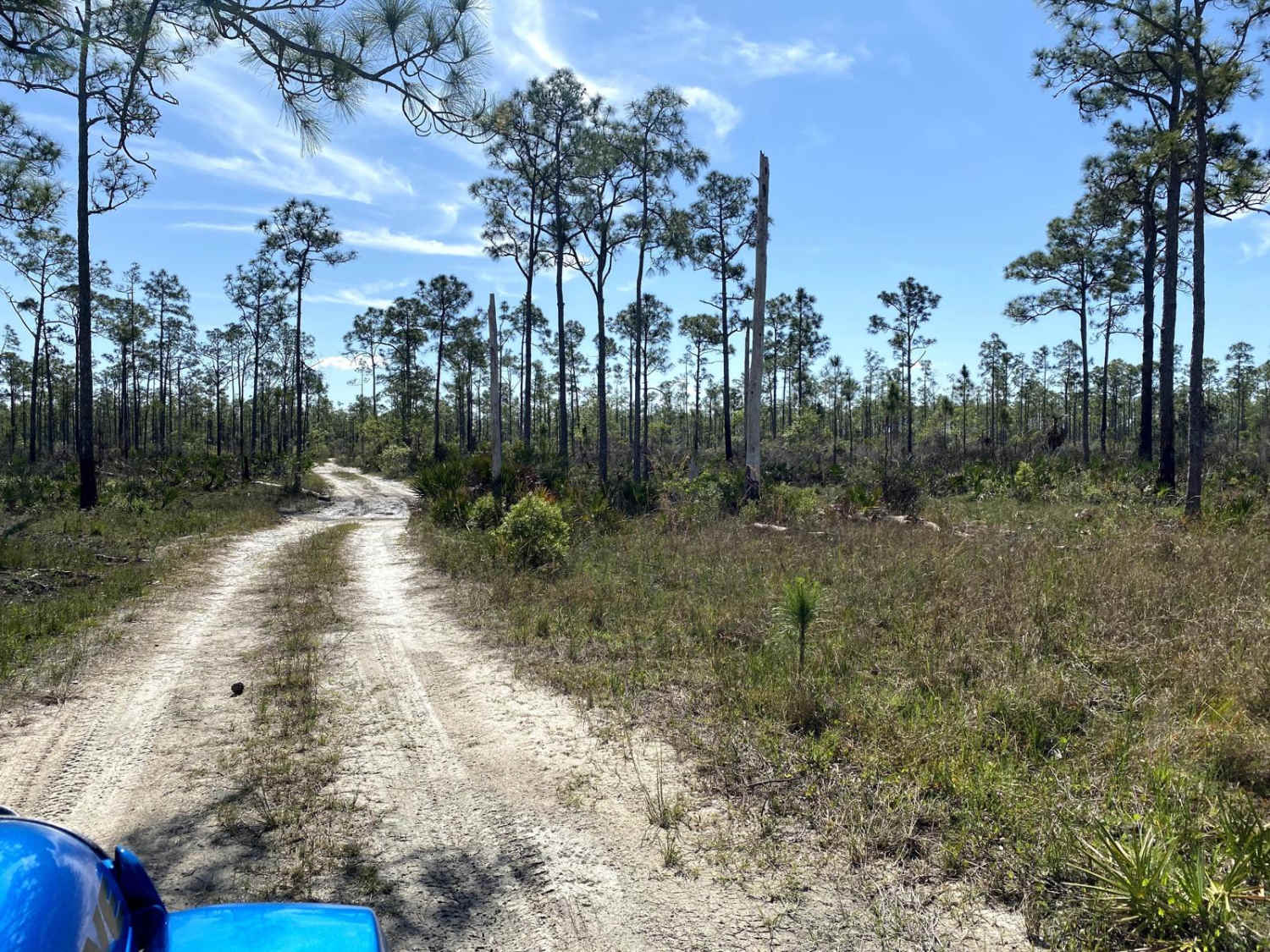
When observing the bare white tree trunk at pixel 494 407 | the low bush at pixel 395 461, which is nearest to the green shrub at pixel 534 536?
the bare white tree trunk at pixel 494 407

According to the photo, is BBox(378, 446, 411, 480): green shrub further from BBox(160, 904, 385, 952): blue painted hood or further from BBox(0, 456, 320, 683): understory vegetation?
BBox(160, 904, 385, 952): blue painted hood

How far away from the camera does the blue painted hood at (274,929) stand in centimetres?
147

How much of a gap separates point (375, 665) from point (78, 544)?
9.32 meters

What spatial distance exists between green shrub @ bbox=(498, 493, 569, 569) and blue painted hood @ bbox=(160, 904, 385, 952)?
894cm

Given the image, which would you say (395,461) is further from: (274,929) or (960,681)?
(274,929)

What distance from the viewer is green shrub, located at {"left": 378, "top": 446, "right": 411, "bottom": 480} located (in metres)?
39.9

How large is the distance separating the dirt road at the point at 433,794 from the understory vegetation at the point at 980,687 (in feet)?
1.94

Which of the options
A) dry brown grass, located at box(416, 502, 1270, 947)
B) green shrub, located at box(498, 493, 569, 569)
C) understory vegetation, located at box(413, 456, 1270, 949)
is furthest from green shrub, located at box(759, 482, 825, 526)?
green shrub, located at box(498, 493, 569, 569)

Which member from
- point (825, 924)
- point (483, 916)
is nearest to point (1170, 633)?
point (825, 924)

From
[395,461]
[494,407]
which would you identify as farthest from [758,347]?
[395,461]

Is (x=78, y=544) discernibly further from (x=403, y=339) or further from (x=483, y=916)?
(x=403, y=339)

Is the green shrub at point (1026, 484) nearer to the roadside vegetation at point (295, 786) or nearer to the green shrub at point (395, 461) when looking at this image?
the roadside vegetation at point (295, 786)

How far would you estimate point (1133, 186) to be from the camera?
19734 mm

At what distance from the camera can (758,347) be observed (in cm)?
1630
